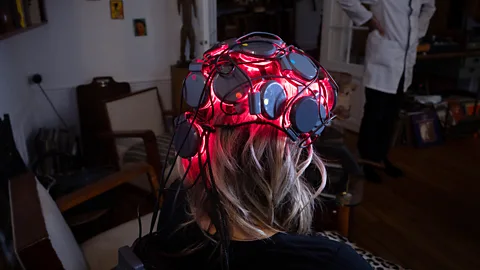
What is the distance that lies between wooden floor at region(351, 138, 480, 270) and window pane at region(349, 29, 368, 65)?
837mm

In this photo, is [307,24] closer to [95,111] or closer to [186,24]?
[186,24]

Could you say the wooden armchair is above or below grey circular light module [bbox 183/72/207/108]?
below

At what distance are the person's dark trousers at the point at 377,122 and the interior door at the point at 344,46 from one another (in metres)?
0.63

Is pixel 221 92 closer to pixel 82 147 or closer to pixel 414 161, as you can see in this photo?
pixel 82 147

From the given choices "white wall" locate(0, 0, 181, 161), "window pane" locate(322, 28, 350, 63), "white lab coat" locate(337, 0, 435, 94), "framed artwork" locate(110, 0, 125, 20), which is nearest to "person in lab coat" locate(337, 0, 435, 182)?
"white lab coat" locate(337, 0, 435, 94)

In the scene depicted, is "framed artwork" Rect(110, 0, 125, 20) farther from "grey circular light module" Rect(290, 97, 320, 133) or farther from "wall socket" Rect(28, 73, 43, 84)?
"grey circular light module" Rect(290, 97, 320, 133)

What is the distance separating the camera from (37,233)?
0.85 meters

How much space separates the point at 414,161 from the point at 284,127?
2.59 metres

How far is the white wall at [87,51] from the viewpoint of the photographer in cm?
258

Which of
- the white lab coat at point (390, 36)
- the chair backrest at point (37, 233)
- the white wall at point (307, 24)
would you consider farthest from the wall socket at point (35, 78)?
the white wall at point (307, 24)

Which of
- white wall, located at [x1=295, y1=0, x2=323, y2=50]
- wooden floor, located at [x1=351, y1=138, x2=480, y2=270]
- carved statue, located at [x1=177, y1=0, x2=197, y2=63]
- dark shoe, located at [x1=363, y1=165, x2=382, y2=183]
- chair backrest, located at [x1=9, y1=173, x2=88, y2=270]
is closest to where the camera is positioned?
chair backrest, located at [x1=9, y1=173, x2=88, y2=270]

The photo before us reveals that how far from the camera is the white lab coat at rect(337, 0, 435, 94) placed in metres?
2.32

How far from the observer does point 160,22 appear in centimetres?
284

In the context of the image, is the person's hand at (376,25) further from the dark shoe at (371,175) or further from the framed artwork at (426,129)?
the framed artwork at (426,129)
